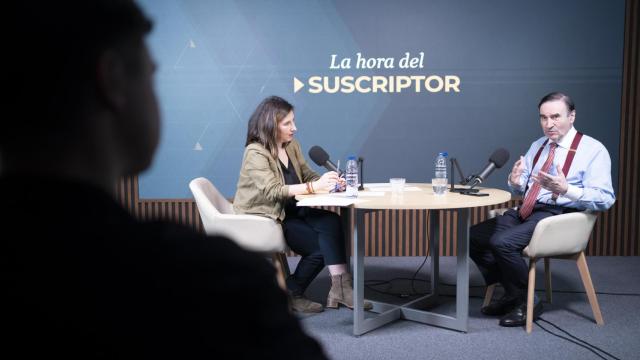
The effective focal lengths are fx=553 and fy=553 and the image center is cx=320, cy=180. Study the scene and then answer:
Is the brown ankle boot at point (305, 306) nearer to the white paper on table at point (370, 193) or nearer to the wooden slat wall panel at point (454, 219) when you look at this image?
the white paper on table at point (370, 193)

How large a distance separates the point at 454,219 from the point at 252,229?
2.45 metres

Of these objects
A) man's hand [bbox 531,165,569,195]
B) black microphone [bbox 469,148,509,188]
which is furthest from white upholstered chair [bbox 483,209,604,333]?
black microphone [bbox 469,148,509,188]

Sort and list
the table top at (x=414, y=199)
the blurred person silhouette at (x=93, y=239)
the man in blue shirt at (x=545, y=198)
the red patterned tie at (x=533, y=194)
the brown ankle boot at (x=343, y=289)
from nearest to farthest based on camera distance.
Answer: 1. the blurred person silhouette at (x=93, y=239)
2. the table top at (x=414, y=199)
3. the man in blue shirt at (x=545, y=198)
4. the red patterned tie at (x=533, y=194)
5. the brown ankle boot at (x=343, y=289)

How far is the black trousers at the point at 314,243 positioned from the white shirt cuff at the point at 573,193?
137 cm

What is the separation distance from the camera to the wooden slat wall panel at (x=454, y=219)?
494cm

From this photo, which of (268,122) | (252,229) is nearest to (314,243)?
(252,229)

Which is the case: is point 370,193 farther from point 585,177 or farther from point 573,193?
point 585,177

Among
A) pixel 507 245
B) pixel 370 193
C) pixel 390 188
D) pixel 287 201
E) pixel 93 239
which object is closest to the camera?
pixel 93 239

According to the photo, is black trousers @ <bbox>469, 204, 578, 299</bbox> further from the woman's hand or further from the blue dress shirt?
the woman's hand

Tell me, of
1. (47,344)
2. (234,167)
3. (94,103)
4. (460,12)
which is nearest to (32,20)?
(94,103)

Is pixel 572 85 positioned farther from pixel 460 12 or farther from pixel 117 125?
pixel 117 125

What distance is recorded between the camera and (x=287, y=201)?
12.1 feet

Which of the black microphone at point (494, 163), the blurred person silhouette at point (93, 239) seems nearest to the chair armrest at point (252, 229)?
the black microphone at point (494, 163)

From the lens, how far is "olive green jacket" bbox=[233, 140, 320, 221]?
341 cm
